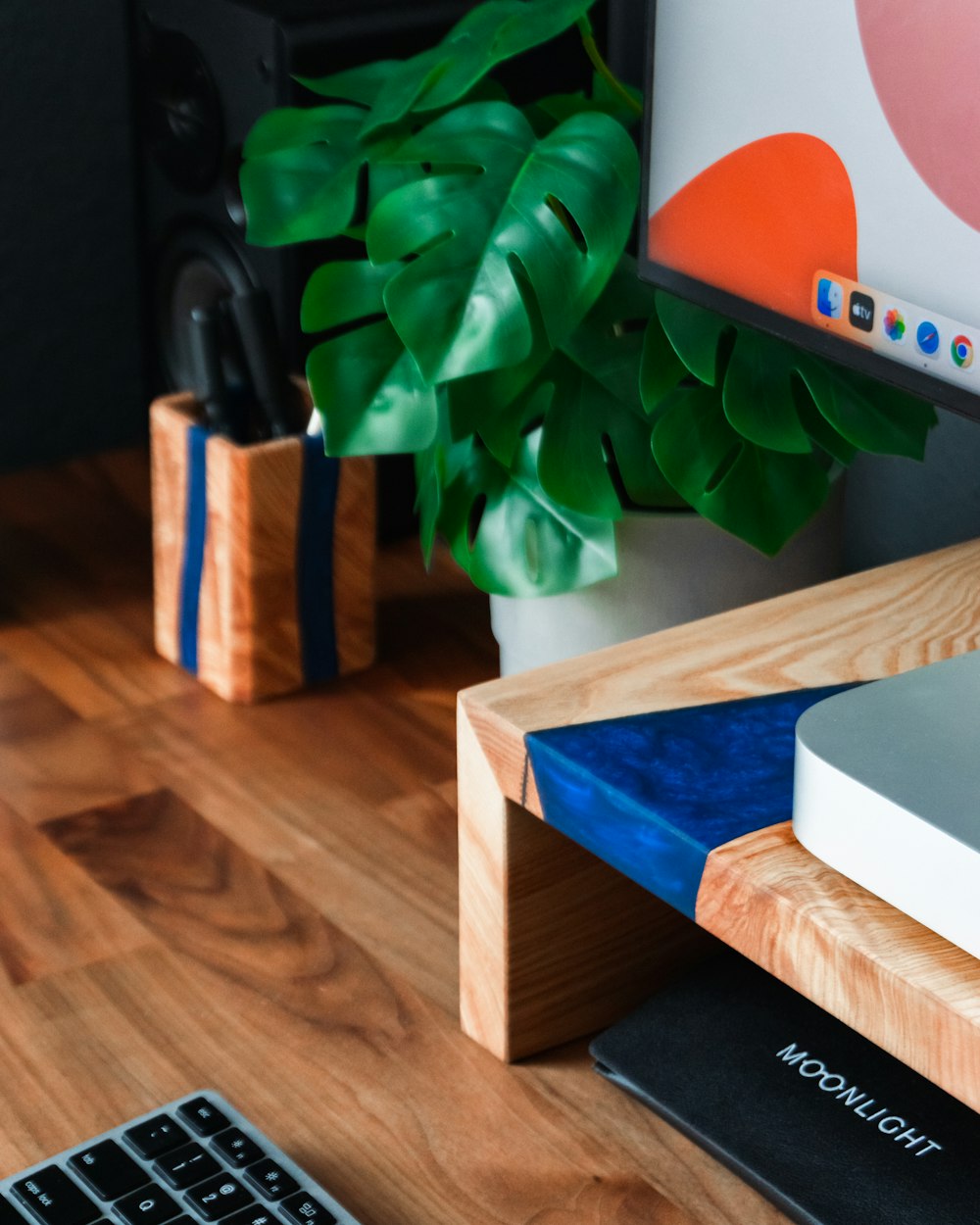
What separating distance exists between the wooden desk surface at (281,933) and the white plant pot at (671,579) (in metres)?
0.09

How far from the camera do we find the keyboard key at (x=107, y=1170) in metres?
Result: 0.48

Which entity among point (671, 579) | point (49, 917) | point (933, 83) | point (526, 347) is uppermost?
point (933, 83)

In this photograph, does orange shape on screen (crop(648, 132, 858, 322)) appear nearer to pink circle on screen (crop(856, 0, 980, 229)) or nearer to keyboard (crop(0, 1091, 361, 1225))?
pink circle on screen (crop(856, 0, 980, 229))

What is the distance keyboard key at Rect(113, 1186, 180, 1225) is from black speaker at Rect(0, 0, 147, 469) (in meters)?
0.75

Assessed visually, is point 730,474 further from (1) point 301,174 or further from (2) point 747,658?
(1) point 301,174

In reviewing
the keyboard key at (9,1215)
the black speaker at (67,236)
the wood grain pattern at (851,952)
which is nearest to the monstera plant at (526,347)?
the wood grain pattern at (851,952)

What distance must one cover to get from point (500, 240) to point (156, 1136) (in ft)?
1.08

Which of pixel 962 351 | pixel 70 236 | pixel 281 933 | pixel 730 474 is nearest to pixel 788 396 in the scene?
pixel 730 474

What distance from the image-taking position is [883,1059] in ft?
1.82

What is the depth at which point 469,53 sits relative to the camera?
2.18 ft

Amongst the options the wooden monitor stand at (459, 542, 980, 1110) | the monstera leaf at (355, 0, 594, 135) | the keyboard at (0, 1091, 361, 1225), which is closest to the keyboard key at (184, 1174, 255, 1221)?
the keyboard at (0, 1091, 361, 1225)

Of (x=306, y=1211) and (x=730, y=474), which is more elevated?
(x=730, y=474)

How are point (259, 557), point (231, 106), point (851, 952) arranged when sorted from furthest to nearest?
point (231, 106)
point (259, 557)
point (851, 952)

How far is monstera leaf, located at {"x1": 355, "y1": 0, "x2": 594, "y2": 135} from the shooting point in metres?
0.65
